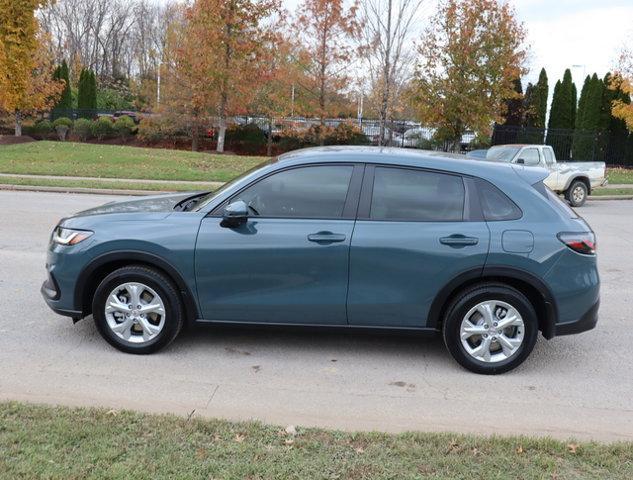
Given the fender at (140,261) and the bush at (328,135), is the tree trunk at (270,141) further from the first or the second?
the fender at (140,261)

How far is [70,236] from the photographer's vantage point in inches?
199

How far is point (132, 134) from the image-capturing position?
33469 millimetres

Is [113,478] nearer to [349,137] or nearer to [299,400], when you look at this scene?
[299,400]

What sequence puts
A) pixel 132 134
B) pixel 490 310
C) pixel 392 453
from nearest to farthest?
1. pixel 392 453
2. pixel 490 310
3. pixel 132 134

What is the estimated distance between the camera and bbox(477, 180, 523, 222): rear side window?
15.8ft

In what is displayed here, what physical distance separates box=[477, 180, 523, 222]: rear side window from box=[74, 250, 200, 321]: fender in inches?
92.1

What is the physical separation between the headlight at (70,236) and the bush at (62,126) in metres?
29.7

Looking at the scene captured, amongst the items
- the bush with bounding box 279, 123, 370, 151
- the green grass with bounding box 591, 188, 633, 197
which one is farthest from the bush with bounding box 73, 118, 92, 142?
the green grass with bounding box 591, 188, 633, 197

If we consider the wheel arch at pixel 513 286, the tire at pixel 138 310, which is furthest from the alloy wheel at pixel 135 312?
the wheel arch at pixel 513 286

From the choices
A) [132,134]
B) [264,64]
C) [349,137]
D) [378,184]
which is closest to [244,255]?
[378,184]

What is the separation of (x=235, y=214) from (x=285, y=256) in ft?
1.60

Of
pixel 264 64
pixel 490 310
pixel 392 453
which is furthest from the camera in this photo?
pixel 264 64

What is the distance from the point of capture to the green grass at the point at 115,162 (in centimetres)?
1961

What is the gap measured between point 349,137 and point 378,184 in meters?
26.5
